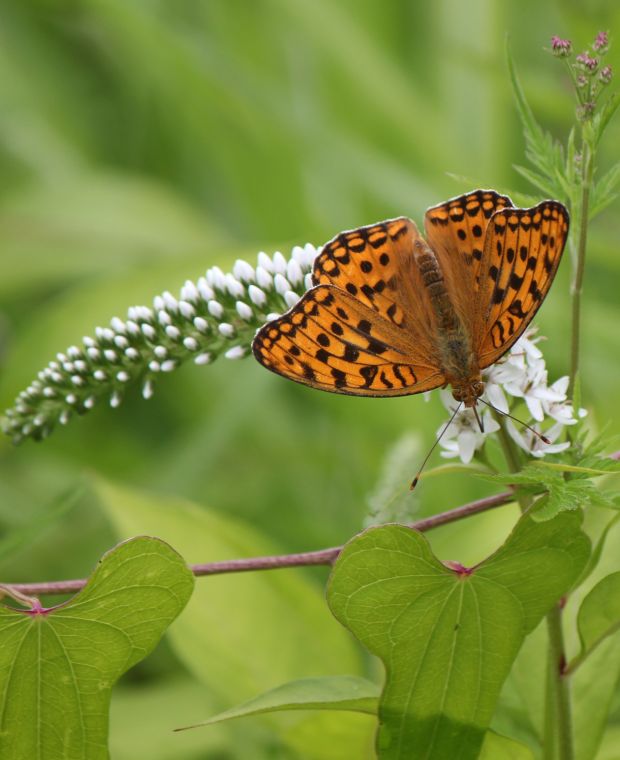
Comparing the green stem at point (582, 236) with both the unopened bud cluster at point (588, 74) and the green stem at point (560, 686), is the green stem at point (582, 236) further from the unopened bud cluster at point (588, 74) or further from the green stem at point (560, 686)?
the green stem at point (560, 686)

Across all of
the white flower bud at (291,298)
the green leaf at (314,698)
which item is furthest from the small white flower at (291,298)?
the green leaf at (314,698)

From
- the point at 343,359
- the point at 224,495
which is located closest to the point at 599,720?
the point at 343,359

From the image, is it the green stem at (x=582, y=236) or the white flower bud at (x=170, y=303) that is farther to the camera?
the white flower bud at (x=170, y=303)

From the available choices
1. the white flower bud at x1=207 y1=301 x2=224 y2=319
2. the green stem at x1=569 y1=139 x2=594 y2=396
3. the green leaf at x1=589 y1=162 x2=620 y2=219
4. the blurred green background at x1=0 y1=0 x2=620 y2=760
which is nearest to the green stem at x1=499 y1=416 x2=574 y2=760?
the green stem at x1=569 y1=139 x2=594 y2=396

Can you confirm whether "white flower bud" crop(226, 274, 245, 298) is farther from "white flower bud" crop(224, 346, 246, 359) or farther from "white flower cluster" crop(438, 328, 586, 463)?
"white flower cluster" crop(438, 328, 586, 463)

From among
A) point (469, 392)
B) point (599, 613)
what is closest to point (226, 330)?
point (469, 392)

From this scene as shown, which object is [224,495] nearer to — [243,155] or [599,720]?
[243,155]
